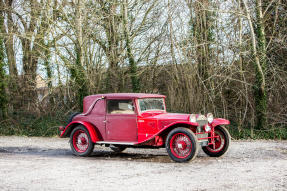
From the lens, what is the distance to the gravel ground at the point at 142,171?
20.6 feet

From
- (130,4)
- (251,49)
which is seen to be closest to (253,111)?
(251,49)

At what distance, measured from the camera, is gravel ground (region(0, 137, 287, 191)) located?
6.28m

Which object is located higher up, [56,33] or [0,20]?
[0,20]

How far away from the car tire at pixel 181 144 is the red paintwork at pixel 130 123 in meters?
0.22

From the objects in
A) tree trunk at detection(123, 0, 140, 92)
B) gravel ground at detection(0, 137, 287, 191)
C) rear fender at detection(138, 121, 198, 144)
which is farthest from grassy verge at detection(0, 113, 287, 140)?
rear fender at detection(138, 121, 198, 144)

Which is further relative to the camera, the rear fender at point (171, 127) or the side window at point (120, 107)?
the side window at point (120, 107)

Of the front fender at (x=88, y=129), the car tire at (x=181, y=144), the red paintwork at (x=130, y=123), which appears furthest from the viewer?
the front fender at (x=88, y=129)

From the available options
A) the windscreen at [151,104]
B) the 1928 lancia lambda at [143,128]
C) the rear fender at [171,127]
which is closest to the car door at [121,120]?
the 1928 lancia lambda at [143,128]

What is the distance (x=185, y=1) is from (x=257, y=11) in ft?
9.89

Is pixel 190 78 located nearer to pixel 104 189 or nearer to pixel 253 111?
pixel 253 111

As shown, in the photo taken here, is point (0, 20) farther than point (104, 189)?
Yes

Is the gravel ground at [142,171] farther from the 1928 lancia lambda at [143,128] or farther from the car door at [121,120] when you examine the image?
the car door at [121,120]

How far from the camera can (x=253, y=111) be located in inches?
565

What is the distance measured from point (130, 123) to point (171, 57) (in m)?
7.64
